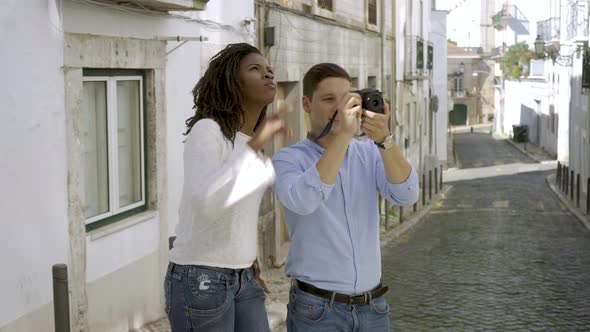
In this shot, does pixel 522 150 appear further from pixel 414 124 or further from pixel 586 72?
pixel 586 72

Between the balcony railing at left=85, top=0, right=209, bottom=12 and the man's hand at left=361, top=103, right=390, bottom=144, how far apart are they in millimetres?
4050

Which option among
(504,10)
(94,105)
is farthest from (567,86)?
(504,10)

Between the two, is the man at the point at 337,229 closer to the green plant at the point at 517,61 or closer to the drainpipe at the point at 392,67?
the drainpipe at the point at 392,67

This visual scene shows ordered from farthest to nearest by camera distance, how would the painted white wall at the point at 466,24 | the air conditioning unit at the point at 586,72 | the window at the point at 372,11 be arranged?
the painted white wall at the point at 466,24 → the air conditioning unit at the point at 586,72 → the window at the point at 372,11

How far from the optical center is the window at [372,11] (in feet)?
62.1

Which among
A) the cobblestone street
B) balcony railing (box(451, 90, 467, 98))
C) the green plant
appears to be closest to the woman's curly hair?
the cobblestone street

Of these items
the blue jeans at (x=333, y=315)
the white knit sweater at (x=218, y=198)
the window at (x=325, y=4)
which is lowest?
the blue jeans at (x=333, y=315)

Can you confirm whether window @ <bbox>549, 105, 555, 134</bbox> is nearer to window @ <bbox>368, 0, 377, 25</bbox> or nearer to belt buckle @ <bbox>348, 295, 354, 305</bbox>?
window @ <bbox>368, 0, 377, 25</bbox>

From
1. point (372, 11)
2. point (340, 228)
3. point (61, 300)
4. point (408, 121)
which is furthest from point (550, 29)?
point (340, 228)

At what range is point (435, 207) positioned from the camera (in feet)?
71.2

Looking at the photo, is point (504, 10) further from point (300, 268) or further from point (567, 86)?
point (300, 268)

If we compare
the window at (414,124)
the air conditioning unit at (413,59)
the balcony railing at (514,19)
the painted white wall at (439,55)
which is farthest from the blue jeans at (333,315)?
the balcony railing at (514,19)

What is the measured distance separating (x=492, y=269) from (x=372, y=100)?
862 cm

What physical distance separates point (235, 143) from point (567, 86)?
30322mm
